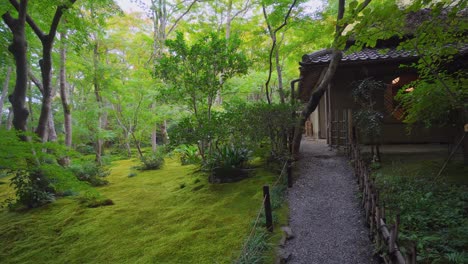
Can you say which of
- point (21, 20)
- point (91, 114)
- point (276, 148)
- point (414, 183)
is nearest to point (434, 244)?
point (414, 183)

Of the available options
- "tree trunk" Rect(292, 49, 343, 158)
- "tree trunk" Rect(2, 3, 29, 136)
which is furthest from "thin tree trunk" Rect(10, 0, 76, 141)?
"tree trunk" Rect(292, 49, 343, 158)

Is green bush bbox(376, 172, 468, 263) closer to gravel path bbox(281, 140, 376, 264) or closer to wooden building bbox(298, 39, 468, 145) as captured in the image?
gravel path bbox(281, 140, 376, 264)

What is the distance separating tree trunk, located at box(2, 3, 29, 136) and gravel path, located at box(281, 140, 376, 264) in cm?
740

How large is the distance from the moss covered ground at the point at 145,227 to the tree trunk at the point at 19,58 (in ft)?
8.42

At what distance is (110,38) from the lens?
55.1ft

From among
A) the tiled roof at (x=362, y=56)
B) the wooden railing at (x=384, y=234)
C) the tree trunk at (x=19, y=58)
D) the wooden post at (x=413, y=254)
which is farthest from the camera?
the tiled roof at (x=362, y=56)

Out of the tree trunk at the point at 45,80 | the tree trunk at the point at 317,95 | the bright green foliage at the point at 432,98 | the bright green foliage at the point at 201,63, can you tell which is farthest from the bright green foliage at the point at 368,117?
the tree trunk at the point at 45,80

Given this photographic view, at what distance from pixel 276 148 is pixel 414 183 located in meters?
3.58

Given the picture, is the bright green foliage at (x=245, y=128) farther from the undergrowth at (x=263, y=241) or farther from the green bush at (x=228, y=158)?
the undergrowth at (x=263, y=241)

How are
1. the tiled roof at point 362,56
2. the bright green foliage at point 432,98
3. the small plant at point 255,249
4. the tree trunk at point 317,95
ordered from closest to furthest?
the small plant at point 255,249 < the bright green foliage at point 432,98 < the tree trunk at point 317,95 < the tiled roof at point 362,56

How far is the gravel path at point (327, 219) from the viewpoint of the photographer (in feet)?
11.8

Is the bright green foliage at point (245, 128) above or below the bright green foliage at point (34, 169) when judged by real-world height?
above

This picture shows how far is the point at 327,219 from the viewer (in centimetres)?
460

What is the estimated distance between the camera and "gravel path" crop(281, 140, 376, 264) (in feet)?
11.8
